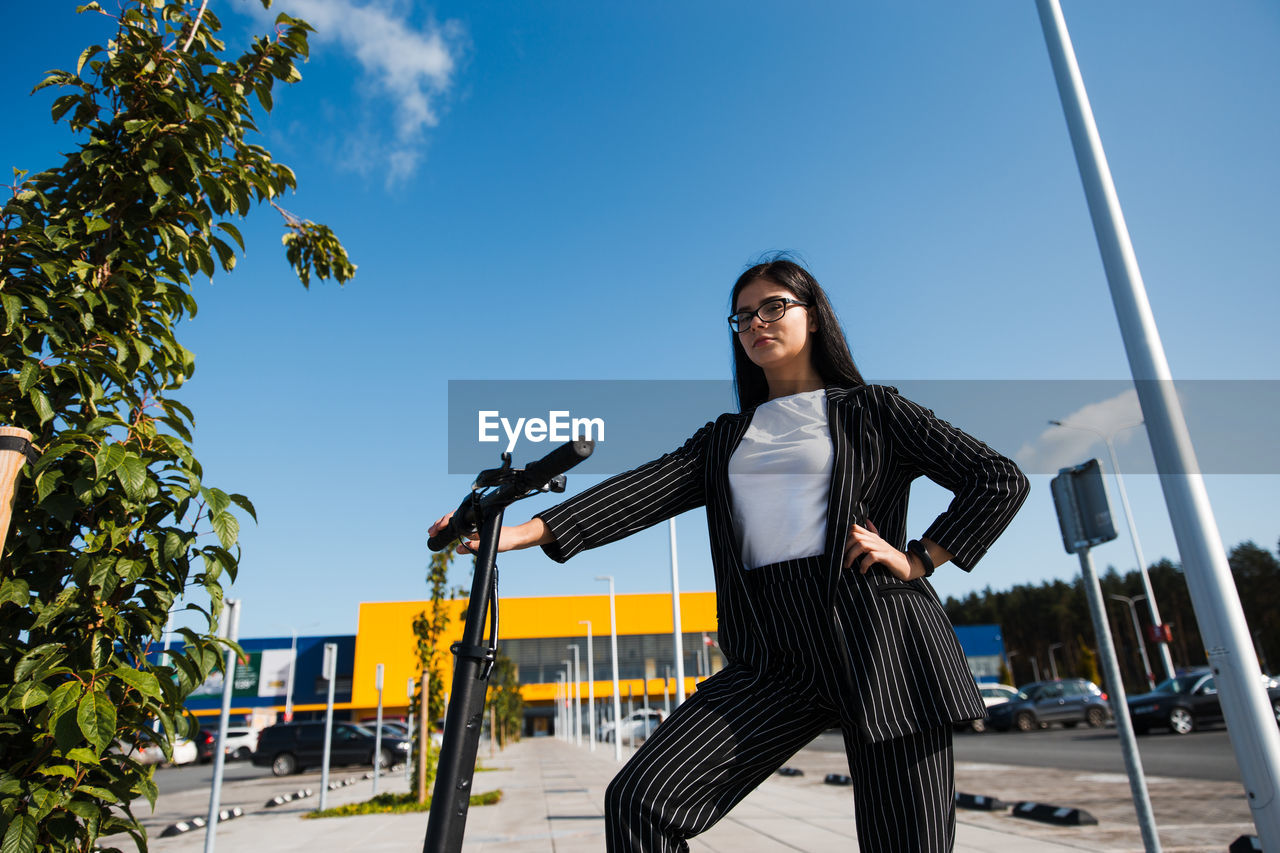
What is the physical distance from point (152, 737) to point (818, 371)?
2.38 meters

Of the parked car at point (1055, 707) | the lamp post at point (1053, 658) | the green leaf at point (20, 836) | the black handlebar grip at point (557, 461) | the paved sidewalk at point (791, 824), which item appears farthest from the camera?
the lamp post at point (1053, 658)

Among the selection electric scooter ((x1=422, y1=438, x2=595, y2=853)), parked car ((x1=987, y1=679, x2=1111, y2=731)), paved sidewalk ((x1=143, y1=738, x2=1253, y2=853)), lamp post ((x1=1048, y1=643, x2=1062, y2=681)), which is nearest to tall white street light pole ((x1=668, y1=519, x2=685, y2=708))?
paved sidewalk ((x1=143, y1=738, x2=1253, y2=853))

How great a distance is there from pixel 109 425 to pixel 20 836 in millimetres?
1212

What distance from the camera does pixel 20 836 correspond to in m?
2.21

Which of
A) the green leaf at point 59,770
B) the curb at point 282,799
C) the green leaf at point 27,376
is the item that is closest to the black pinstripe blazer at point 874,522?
the green leaf at point 59,770

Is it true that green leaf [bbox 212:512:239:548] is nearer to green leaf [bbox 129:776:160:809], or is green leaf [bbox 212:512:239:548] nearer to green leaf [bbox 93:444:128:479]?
green leaf [bbox 93:444:128:479]

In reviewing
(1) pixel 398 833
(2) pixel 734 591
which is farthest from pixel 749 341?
(1) pixel 398 833

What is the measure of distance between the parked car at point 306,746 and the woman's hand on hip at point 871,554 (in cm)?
2403

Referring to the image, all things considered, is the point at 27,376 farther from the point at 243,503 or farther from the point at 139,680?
the point at 139,680

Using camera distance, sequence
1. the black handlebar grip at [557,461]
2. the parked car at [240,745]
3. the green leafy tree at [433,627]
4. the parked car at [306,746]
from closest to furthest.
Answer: the black handlebar grip at [557,461] < the green leafy tree at [433,627] < the parked car at [306,746] < the parked car at [240,745]

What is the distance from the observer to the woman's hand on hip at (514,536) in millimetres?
1615

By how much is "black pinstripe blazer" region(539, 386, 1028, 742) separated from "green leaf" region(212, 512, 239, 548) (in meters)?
1.45

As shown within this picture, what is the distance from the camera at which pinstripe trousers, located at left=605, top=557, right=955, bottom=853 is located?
1.45 m

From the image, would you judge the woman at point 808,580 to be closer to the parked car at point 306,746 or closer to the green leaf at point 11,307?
the green leaf at point 11,307
